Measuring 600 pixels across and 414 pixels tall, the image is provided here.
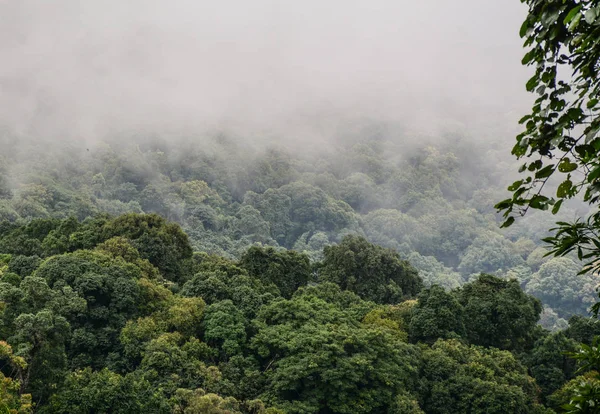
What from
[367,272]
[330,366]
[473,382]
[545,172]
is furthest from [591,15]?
[367,272]

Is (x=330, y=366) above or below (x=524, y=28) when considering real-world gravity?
above

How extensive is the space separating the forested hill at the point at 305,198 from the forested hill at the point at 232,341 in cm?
2375

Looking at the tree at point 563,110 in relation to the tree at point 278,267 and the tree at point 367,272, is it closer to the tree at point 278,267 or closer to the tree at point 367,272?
the tree at point 278,267

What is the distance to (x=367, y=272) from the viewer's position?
93.5 feet

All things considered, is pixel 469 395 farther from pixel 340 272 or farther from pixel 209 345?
pixel 340 272

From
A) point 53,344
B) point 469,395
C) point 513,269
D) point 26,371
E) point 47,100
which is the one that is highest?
point 47,100

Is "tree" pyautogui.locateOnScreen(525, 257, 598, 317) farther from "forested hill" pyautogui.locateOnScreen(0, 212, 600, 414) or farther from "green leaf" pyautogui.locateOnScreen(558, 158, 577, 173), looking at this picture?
"green leaf" pyautogui.locateOnScreen(558, 158, 577, 173)

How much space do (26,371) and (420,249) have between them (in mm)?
64701

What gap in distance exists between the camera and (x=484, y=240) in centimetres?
7288

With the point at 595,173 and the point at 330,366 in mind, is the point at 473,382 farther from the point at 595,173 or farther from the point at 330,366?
the point at 595,173

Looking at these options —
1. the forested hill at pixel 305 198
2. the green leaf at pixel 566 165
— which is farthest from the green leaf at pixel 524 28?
the forested hill at pixel 305 198

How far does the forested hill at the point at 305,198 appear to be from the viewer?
179 ft

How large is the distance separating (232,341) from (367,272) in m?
12.4

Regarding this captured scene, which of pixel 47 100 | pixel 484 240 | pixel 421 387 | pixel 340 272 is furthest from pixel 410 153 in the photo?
pixel 421 387
